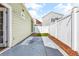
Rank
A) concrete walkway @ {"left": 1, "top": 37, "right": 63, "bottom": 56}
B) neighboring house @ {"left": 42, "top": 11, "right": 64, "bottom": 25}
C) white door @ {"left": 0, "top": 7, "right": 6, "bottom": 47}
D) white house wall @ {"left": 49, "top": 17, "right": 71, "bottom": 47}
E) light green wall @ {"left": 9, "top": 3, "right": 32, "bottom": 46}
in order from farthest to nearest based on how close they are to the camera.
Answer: neighboring house @ {"left": 42, "top": 11, "right": 64, "bottom": 25}, light green wall @ {"left": 9, "top": 3, "right": 32, "bottom": 46}, white door @ {"left": 0, "top": 7, "right": 6, "bottom": 47}, white house wall @ {"left": 49, "top": 17, "right": 71, "bottom": 47}, concrete walkway @ {"left": 1, "top": 37, "right": 63, "bottom": 56}

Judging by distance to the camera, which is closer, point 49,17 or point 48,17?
point 48,17

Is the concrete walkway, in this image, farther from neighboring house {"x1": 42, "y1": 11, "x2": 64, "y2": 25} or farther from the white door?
neighboring house {"x1": 42, "y1": 11, "x2": 64, "y2": 25}

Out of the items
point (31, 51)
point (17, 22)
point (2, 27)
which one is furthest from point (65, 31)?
point (17, 22)

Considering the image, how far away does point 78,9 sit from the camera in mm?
4578

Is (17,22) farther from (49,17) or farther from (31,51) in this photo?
(49,17)

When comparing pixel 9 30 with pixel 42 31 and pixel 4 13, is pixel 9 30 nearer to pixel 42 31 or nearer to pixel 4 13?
pixel 4 13

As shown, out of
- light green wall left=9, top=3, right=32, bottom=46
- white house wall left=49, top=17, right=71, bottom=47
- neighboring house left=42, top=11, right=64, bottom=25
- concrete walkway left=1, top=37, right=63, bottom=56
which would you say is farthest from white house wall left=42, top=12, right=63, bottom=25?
concrete walkway left=1, top=37, right=63, bottom=56

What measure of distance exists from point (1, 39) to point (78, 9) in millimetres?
3711

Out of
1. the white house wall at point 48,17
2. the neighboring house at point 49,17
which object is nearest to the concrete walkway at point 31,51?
the neighboring house at point 49,17

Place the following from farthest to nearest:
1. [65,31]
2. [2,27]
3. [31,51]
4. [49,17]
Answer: [49,17], [2,27], [65,31], [31,51]

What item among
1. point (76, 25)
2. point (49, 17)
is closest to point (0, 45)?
point (76, 25)

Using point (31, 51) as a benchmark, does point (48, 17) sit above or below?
above

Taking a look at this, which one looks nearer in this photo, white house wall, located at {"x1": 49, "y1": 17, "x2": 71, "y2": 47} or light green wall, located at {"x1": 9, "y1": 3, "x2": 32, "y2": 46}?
white house wall, located at {"x1": 49, "y1": 17, "x2": 71, "y2": 47}

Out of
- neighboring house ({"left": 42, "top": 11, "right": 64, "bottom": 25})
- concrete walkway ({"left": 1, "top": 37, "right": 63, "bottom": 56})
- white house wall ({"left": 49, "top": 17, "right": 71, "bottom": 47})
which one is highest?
neighboring house ({"left": 42, "top": 11, "right": 64, "bottom": 25})
